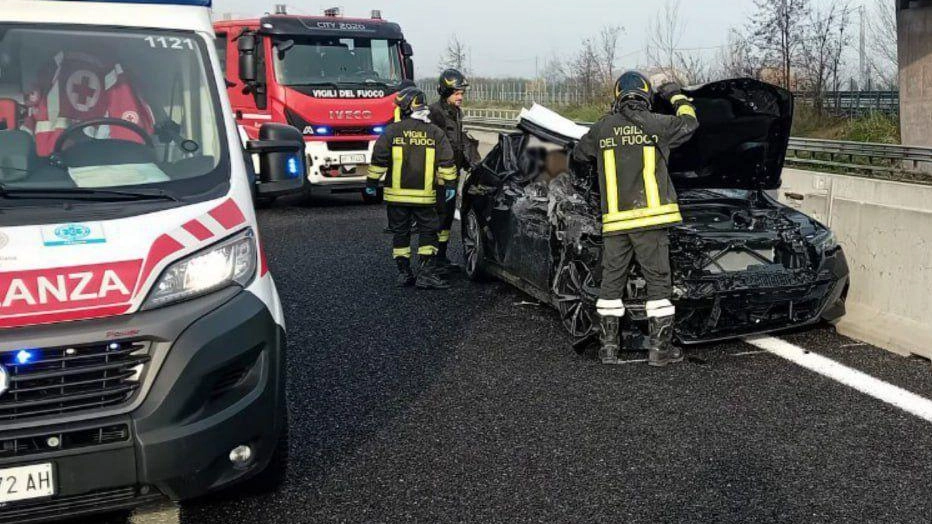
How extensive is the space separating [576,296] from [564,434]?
161 centimetres

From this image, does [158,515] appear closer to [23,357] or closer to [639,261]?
[23,357]

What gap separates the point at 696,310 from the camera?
18.4ft

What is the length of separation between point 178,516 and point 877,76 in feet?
94.8

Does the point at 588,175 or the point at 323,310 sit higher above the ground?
the point at 588,175

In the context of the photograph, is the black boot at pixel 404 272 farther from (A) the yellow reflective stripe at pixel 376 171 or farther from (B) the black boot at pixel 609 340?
(B) the black boot at pixel 609 340

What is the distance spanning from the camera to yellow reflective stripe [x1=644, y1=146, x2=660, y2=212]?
5.60 metres

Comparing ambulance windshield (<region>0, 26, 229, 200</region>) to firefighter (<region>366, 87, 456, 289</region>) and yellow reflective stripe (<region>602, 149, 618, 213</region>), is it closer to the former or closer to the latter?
yellow reflective stripe (<region>602, 149, 618, 213</region>)

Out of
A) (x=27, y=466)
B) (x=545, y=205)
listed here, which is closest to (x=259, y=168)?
(x=27, y=466)

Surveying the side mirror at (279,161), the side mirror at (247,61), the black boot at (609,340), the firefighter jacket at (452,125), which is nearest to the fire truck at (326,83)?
the firefighter jacket at (452,125)

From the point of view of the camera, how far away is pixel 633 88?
5.70 m

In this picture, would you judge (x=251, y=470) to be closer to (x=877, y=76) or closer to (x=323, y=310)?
(x=323, y=310)

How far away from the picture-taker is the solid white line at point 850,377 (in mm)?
4812

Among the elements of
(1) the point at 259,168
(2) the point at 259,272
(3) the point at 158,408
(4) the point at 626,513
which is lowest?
(4) the point at 626,513

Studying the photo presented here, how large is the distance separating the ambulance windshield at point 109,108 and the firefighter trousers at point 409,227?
13.3 feet
